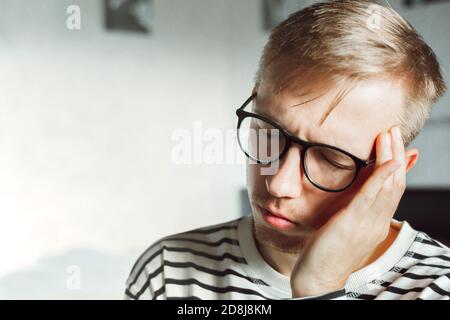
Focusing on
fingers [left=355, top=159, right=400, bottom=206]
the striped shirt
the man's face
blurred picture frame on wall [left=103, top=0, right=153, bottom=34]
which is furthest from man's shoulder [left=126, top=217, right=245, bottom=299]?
blurred picture frame on wall [left=103, top=0, right=153, bottom=34]

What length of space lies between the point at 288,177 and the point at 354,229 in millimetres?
100

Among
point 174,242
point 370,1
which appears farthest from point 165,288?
point 370,1

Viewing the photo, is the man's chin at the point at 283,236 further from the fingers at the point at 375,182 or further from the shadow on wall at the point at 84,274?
the shadow on wall at the point at 84,274

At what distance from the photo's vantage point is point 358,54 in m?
0.60

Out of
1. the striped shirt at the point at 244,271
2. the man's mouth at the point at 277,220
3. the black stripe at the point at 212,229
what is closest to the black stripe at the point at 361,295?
the striped shirt at the point at 244,271

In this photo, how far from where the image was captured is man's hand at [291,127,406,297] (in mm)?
601

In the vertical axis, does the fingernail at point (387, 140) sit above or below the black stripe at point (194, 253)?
above

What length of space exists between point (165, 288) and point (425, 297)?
36cm

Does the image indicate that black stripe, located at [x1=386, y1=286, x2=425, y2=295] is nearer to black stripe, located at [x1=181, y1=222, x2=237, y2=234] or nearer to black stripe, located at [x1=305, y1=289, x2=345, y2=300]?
black stripe, located at [x1=305, y1=289, x2=345, y2=300]

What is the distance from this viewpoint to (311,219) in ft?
2.20

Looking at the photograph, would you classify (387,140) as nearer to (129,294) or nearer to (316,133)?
(316,133)

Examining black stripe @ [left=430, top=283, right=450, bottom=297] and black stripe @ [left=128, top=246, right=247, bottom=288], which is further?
black stripe @ [left=128, top=246, right=247, bottom=288]

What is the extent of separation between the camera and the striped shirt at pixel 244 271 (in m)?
0.65

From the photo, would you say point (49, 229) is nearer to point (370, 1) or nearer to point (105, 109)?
point (105, 109)
